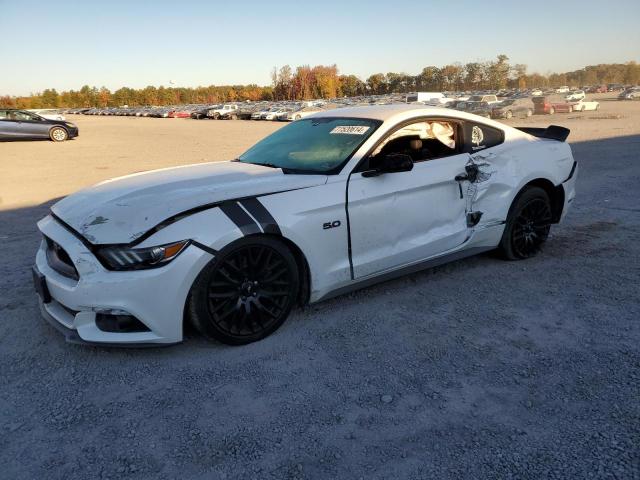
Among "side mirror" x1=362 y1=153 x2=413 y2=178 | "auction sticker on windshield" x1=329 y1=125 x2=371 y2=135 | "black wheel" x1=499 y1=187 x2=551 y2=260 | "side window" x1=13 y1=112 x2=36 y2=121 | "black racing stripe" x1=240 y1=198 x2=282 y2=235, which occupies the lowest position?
"black wheel" x1=499 y1=187 x2=551 y2=260

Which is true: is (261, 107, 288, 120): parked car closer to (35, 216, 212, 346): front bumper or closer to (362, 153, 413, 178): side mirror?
(362, 153, 413, 178): side mirror

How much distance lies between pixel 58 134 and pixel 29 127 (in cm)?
113

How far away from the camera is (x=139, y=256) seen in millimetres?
2771

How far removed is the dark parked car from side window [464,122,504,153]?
828 inches

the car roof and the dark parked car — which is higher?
the dark parked car

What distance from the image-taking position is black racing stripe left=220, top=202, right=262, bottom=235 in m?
2.97

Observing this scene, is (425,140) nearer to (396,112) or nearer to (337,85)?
(396,112)

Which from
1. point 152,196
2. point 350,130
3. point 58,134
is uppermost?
point 58,134

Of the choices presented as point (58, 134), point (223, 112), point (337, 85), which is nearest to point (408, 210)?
point (58, 134)

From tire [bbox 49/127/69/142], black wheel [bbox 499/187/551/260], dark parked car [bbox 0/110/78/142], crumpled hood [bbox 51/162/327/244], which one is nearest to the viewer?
crumpled hood [bbox 51/162/327/244]

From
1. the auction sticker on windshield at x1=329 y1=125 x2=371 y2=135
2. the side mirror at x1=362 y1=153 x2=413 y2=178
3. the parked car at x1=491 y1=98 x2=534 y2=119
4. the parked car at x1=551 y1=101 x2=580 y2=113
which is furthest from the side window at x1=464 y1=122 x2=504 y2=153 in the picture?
the parked car at x1=551 y1=101 x2=580 y2=113

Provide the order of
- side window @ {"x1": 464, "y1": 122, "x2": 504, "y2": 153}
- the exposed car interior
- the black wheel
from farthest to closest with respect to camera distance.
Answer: the black wheel → side window @ {"x1": 464, "y1": 122, "x2": 504, "y2": 153} → the exposed car interior

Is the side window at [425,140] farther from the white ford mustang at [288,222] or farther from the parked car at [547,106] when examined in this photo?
the parked car at [547,106]

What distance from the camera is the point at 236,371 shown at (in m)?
2.87
